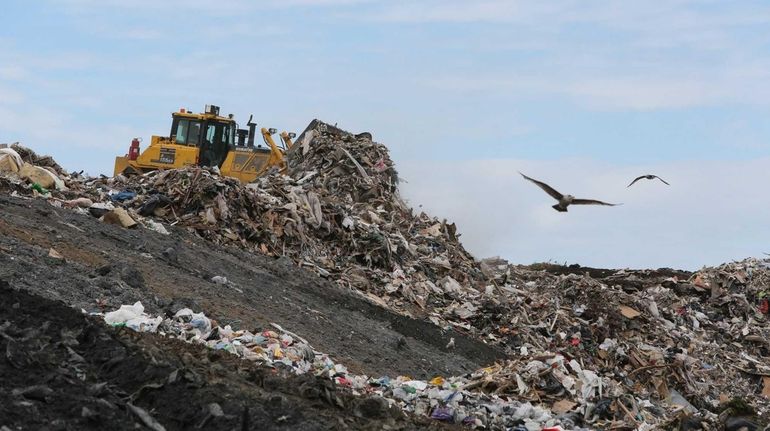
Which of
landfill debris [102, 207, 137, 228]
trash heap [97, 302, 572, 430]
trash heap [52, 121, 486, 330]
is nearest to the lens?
trash heap [97, 302, 572, 430]

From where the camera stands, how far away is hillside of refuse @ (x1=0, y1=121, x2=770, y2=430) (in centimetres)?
748

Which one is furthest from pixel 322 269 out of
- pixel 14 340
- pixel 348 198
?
pixel 14 340

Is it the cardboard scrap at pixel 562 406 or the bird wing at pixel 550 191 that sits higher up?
the bird wing at pixel 550 191

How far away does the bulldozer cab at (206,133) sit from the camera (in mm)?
24328

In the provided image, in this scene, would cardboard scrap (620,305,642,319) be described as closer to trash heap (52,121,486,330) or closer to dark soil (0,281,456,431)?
trash heap (52,121,486,330)

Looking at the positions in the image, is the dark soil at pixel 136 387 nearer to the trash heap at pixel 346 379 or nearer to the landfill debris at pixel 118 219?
the trash heap at pixel 346 379

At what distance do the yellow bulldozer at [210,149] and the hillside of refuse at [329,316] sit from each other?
1208 mm

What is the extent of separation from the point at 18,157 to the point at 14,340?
1096cm

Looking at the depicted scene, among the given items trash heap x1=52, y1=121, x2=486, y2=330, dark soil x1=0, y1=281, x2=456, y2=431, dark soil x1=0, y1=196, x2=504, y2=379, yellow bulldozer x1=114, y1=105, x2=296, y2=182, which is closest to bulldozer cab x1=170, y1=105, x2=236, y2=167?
yellow bulldozer x1=114, y1=105, x2=296, y2=182

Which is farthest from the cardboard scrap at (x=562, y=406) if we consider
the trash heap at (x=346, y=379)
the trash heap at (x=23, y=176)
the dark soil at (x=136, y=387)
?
the trash heap at (x=23, y=176)

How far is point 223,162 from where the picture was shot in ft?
80.5

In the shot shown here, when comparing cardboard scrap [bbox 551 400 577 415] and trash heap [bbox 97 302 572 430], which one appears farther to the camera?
cardboard scrap [bbox 551 400 577 415]

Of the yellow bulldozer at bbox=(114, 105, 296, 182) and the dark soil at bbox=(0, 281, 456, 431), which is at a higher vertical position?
the yellow bulldozer at bbox=(114, 105, 296, 182)

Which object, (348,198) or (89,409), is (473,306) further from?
(89,409)
